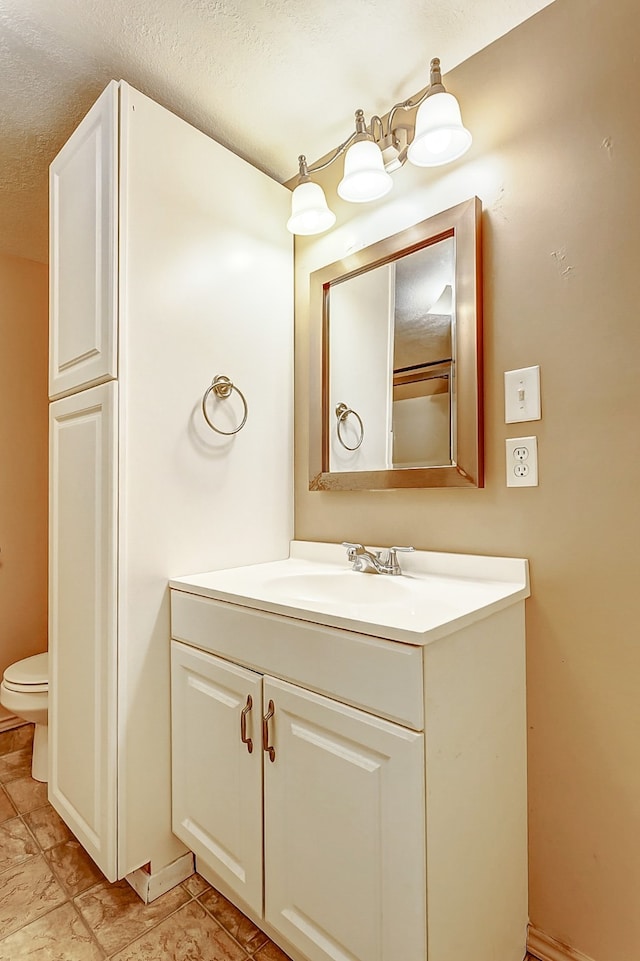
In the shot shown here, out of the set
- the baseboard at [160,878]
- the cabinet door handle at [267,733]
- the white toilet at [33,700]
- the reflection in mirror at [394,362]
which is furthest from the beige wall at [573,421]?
the white toilet at [33,700]

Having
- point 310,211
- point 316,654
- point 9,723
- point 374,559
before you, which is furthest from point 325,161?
point 9,723

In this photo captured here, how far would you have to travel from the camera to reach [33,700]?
5.69 feet

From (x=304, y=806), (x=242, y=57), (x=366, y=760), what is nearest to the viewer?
(x=366, y=760)

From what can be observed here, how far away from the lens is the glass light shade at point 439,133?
1.21 meters

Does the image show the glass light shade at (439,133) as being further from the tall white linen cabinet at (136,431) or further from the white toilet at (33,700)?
the white toilet at (33,700)

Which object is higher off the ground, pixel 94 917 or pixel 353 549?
pixel 353 549

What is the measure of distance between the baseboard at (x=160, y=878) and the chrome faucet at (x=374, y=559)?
3.09 ft

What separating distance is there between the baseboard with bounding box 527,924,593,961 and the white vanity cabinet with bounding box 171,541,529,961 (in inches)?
1.4

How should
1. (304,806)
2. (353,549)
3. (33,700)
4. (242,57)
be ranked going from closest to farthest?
1. (304,806)
2. (242,57)
3. (353,549)
4. (33,700)

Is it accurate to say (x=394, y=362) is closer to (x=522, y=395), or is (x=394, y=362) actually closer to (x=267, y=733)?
(x=522, y=395)

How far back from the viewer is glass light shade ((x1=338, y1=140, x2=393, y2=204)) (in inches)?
Answer: 54.2

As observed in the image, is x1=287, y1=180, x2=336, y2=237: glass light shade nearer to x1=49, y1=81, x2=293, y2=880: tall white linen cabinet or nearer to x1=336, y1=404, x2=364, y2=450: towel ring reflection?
x1=49, y1=81, x2=293, y2=880: tall white linen cabinet

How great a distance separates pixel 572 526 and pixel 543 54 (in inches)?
44.5

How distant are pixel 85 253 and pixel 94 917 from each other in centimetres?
176
